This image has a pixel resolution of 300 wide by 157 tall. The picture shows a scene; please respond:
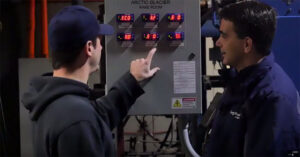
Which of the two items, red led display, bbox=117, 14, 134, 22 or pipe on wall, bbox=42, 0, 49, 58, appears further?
pipe on wall, bbox=42, 0, 49, 58

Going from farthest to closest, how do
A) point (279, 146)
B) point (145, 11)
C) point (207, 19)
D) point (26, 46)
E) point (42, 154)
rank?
point (26, 46), point (207, 19), point (145, 11), point (279, 146), point (42, 154)

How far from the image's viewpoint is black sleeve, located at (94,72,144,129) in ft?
5.15

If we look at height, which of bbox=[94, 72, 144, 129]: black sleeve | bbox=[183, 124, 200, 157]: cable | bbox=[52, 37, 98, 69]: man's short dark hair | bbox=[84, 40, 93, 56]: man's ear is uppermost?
bbox=[84, 40, 93, 56]: man's ear

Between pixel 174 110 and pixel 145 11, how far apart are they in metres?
0.56

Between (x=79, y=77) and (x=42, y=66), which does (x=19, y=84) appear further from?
(x=79, y=77)

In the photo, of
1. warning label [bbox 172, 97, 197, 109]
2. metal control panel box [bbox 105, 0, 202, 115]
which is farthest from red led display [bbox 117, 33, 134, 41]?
warning label [bbox 172, 97, 197, 109]

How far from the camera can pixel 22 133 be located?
135 inches

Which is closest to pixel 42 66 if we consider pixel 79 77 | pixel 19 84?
pixel 19 84

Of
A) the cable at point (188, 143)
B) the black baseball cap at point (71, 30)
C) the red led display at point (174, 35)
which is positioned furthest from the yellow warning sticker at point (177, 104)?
the black baseball cap at point (71, 30)


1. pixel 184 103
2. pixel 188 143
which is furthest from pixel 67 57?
pixel 188 143

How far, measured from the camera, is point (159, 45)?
1.90m

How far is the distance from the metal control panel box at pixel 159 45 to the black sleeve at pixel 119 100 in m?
0.27

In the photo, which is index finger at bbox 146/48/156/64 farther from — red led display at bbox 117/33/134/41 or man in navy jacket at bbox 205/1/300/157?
man in navy jacket at bbox 205/1/300/157

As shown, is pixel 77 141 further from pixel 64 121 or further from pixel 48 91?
pixel 48 91
